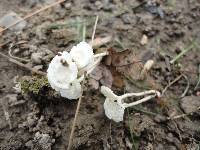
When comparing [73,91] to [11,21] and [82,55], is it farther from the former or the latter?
[11,21]

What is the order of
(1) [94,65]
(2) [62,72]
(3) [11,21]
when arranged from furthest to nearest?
(3) [11,21], (1) [94,65], (2) [62,72]

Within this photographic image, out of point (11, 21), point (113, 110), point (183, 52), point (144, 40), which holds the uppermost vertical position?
point (11, 21)

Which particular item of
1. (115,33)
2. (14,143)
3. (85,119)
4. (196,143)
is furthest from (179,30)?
(14,143)

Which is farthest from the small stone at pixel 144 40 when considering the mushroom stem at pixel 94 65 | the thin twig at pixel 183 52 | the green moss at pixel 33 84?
the green moss at pixel 33 84

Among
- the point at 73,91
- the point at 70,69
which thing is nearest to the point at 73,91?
the point at 73,91

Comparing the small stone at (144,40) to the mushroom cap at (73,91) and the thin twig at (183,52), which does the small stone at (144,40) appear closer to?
the thin twig at (183,52)

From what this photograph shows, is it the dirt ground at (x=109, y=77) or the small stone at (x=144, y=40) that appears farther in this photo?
the small stone at (x=144, y=40)
